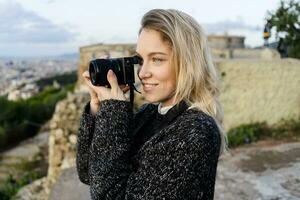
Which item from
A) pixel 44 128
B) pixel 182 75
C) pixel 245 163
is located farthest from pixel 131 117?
pixel 44 128

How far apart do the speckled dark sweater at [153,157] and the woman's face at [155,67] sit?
0.32ft

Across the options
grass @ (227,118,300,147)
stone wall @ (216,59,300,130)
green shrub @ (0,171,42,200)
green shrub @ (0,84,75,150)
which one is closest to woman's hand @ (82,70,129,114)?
grass @ (227,118,300,147)

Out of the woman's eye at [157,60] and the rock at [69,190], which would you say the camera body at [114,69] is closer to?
the woman's eye at [157,60]

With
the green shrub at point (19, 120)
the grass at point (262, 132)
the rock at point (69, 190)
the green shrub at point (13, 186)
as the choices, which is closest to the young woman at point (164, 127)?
the rock at point (69, 190)

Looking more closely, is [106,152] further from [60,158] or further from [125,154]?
[60,158]

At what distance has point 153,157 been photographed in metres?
1.43

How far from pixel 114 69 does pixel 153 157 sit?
0.35 m

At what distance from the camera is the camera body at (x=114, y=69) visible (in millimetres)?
1522

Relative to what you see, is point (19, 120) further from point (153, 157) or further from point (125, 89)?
point (153, 157)

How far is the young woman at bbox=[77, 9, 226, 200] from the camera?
140 cm

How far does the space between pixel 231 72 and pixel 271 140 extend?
1.24 metres

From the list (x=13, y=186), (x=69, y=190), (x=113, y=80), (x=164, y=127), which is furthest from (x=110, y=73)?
(x=13, y=186)

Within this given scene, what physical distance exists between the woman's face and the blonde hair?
21 millimetres

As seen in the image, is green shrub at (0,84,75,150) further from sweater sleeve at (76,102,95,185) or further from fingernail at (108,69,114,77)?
fingernail at (108,69,114,77)
